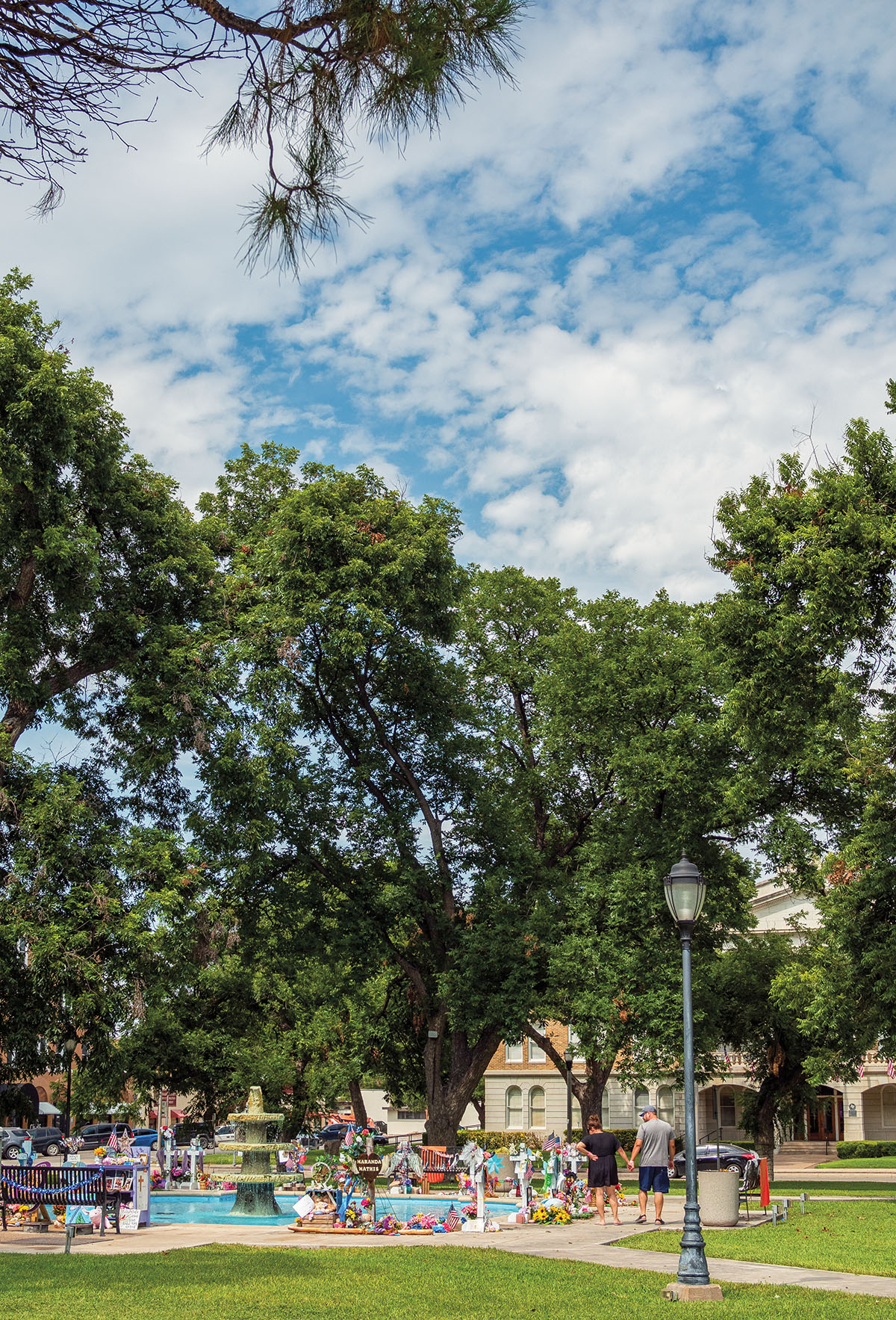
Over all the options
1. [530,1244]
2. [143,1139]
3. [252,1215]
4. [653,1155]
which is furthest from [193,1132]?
[530,1244]

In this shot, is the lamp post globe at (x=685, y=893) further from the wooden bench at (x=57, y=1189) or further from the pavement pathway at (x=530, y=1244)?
the wooden bench at (x=57, y=1189)

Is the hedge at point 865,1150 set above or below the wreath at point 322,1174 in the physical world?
below

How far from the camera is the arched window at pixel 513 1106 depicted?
63250 mm

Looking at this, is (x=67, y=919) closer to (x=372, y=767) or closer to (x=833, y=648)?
(x=372, y=767)

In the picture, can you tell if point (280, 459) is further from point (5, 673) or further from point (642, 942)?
point (642, 942)

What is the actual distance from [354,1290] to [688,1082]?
3684 mm

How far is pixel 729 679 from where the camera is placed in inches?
895

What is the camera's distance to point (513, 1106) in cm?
6366

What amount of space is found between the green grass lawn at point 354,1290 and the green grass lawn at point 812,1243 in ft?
7.10

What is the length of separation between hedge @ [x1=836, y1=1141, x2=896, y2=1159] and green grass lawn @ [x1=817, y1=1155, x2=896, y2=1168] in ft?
6.19

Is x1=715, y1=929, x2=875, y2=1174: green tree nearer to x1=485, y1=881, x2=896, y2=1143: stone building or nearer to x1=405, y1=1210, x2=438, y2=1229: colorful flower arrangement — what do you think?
x1=405, y1=1210, x2=438, y2=1229: colorful flower arrangement

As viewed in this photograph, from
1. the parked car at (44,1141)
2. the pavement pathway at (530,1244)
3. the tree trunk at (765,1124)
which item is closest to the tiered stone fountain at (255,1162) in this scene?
the pavement pathway at (530,1244)

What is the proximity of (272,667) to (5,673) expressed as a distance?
5548mm

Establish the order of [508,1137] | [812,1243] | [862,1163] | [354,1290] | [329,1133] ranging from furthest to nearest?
1. [508,1137]
2. [329,1133]
3. [862,1163]
4. [812,1243]
5. [354,1290]
